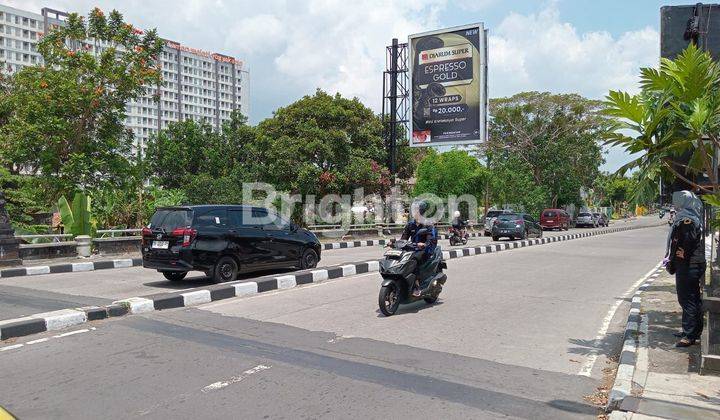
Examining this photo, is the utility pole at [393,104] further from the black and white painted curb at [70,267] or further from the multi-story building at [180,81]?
the multi-story building at [180,81]

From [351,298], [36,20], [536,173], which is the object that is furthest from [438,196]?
[36,20]

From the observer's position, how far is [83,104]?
1748 centimetres

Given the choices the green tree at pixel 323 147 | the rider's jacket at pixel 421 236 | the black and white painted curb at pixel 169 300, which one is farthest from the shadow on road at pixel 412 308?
the green tree at pixel 323 147

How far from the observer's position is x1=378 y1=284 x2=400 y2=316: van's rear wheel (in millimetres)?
8008

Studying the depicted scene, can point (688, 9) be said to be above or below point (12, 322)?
above

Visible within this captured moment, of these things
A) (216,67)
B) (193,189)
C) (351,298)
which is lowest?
(351,298)

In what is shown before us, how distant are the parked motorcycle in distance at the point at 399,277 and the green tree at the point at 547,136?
1648 inches

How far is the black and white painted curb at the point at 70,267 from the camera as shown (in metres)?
12.8

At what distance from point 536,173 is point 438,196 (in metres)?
20.8

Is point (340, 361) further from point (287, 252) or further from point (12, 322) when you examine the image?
point (287, 252)

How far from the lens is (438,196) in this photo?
3512 cm

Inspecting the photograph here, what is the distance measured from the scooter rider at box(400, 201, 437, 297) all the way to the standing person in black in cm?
336

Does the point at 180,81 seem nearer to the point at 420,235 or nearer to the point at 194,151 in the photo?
the point at 194,151

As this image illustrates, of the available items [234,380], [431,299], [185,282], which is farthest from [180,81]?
[234,380]
